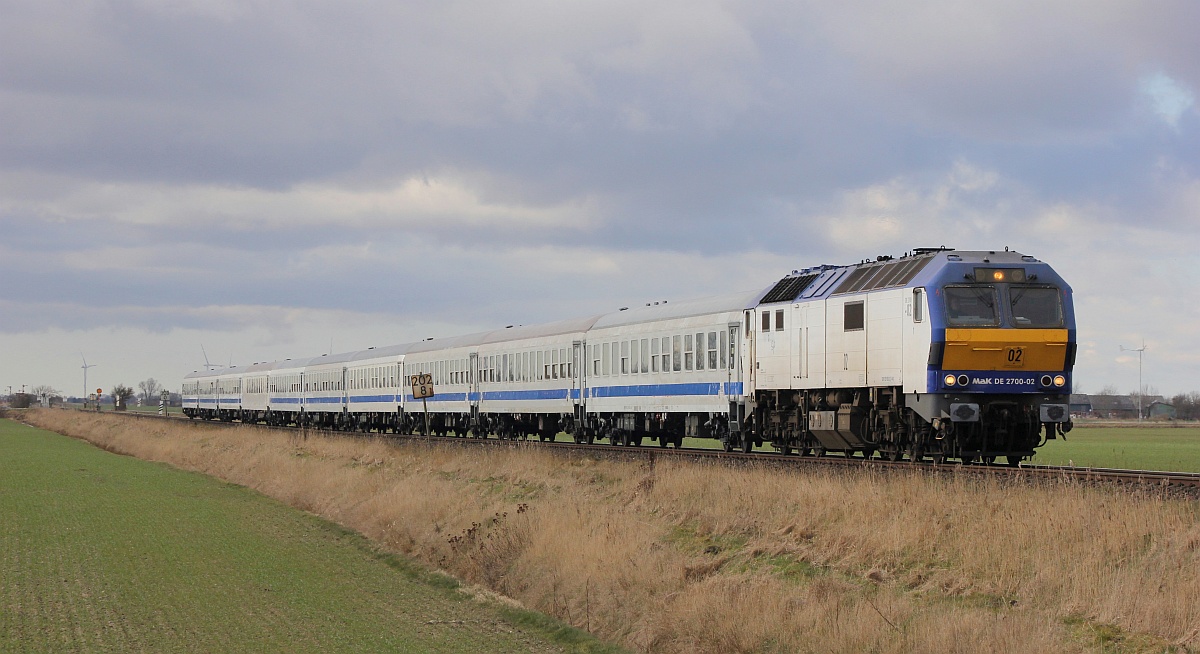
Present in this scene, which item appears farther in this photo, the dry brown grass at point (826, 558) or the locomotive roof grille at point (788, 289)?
the locomotive roof grille at point (788, 289)

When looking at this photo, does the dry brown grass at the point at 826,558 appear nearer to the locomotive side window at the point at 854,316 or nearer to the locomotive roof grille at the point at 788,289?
the locomotive side window at the point at 854,316

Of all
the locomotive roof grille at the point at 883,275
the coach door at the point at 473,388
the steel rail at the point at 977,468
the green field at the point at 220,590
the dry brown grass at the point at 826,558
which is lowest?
the green field at the point at 220,590

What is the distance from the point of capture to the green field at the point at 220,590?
15.1 m

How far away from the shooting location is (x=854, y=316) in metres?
25.6

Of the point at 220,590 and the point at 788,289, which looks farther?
the point at 788,289

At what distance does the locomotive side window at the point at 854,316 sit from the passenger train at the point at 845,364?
40 mm

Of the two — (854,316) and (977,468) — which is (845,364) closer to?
(854,316)

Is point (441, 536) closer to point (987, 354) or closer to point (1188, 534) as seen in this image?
point (987, 354)

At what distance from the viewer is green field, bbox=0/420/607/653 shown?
595 inches

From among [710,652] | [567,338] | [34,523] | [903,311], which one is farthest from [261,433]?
[710,652]

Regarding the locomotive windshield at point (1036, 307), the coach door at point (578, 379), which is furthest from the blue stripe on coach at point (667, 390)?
the locomotive windshield at point (1036, 307)

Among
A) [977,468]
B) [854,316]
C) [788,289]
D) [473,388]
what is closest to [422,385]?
[788,289]

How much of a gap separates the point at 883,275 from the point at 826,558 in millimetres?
9191

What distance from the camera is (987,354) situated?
23047mm
